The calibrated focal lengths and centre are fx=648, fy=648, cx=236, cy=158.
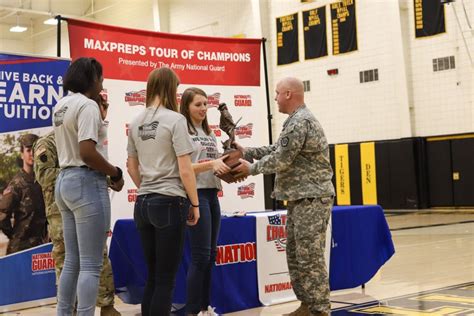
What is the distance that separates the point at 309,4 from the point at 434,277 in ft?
44.1

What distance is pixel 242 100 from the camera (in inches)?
272

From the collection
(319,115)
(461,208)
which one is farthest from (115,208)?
(319,115)

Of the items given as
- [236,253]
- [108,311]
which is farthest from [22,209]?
[236,253]

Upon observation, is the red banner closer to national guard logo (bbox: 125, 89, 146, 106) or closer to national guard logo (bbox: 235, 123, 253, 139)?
national guard logo (bbox: 125, 89, 146, 106)

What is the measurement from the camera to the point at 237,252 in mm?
4812

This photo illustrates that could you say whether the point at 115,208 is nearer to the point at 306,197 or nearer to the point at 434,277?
the point at 306,197

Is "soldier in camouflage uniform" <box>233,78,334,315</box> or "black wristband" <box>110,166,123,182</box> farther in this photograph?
"soldier in camouflage uniform" <box>233,78,334,315</box>

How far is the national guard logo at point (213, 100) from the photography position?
21.6ft

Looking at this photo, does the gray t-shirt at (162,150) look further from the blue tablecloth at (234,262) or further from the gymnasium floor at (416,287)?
the gymnasium floor at (416,287)

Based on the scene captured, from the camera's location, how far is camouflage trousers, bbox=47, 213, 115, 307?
446 centimetres

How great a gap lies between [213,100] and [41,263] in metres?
2.40

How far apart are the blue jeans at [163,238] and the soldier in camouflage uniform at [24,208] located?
7.20 feet

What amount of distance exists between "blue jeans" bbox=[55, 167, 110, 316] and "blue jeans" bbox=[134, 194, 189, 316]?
22cm

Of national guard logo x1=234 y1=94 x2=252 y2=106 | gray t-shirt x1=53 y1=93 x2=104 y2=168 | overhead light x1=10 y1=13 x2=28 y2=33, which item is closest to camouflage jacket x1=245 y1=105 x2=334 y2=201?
gray t-shirt x1=53 y1=93 x2=104 y2=168
